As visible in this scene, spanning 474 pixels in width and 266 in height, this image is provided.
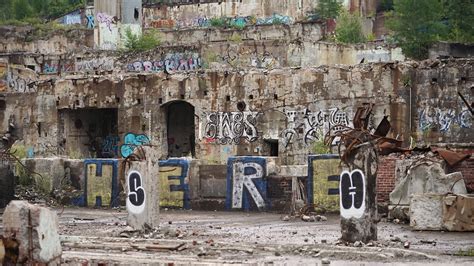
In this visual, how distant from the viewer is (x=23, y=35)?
54.4 m

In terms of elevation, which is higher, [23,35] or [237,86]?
[23,35]

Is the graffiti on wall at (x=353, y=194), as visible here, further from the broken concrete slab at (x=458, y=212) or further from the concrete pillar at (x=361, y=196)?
the broken concrete slab at (x=458, y=212)

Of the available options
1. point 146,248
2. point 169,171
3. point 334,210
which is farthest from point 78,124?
point 146,248

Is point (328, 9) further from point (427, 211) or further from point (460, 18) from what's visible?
point (427, 211)

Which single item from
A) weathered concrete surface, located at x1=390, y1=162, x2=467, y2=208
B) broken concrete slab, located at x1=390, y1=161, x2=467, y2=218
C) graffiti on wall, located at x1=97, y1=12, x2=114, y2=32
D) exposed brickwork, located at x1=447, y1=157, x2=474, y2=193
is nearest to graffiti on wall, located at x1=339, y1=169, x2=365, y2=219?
broken concrete slab, located at x1=390, y1=161, x2=467, y2=218

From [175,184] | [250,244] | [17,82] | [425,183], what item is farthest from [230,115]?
[250,244]

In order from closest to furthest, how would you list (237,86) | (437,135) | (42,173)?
(42,173)
(437,135)
(237,86)

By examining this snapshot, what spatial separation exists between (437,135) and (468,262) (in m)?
16.8

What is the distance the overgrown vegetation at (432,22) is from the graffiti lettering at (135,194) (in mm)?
24307

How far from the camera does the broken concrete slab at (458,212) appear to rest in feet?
60.8

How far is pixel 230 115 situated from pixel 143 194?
14.3 meters

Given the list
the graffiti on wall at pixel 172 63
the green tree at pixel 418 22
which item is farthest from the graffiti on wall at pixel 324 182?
the graffiti on wall at pixel 172 63

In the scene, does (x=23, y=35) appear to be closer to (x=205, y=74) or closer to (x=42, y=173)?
(x=205, y=74)

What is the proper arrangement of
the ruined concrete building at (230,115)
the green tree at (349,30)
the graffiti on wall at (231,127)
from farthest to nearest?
the green tree at (349,30)
the graffiti on wall at (231,127)
the ruined concrete building at (230,115)
